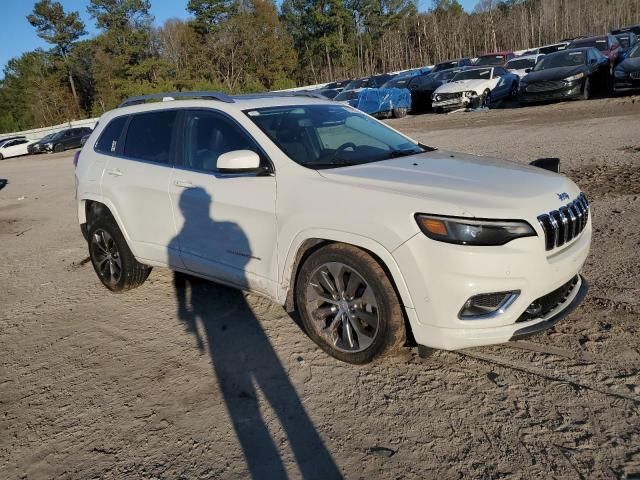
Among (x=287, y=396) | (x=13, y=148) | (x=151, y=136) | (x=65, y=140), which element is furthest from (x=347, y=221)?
(x=13, y=148)

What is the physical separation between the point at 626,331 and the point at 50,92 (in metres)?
70.4

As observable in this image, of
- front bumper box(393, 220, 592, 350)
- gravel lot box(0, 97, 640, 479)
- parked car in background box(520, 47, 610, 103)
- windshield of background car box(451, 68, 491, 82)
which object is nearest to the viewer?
gravel lot box(0, 97, 640, 479)

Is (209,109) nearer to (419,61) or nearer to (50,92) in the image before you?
(50,92)

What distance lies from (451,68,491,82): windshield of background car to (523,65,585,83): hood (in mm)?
3538

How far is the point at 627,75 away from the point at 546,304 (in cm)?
1474

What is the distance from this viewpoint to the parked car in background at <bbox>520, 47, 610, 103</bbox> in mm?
16328

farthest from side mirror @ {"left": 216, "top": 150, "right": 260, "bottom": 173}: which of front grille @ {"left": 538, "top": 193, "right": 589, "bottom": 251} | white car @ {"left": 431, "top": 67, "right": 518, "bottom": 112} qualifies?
white car @ {"left": 431, "top": 67, "right": 518, "bottom": 112}

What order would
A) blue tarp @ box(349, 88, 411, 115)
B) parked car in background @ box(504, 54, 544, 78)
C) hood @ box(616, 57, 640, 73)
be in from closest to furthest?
1. hood @ box(616, 57, 640, 73)
2. blue tarp @ box(349, 88, 411, 115)
3. parked car in background @ box(504, 54, 544, 78)

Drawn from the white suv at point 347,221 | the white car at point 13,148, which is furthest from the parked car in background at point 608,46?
the white car at point 13,148

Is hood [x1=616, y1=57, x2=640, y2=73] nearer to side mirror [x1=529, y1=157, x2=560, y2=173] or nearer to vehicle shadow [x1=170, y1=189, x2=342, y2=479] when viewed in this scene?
side mirror [x1=529, y1=157, x2=560, y2=173]

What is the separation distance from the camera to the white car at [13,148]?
36438mm

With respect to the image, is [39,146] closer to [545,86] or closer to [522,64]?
[522,64]

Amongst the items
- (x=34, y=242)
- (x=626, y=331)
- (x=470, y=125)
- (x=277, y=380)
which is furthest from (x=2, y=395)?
(x=470, y=125)

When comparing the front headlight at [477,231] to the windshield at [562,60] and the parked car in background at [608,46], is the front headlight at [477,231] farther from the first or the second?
the parked car in background at [608,46]
